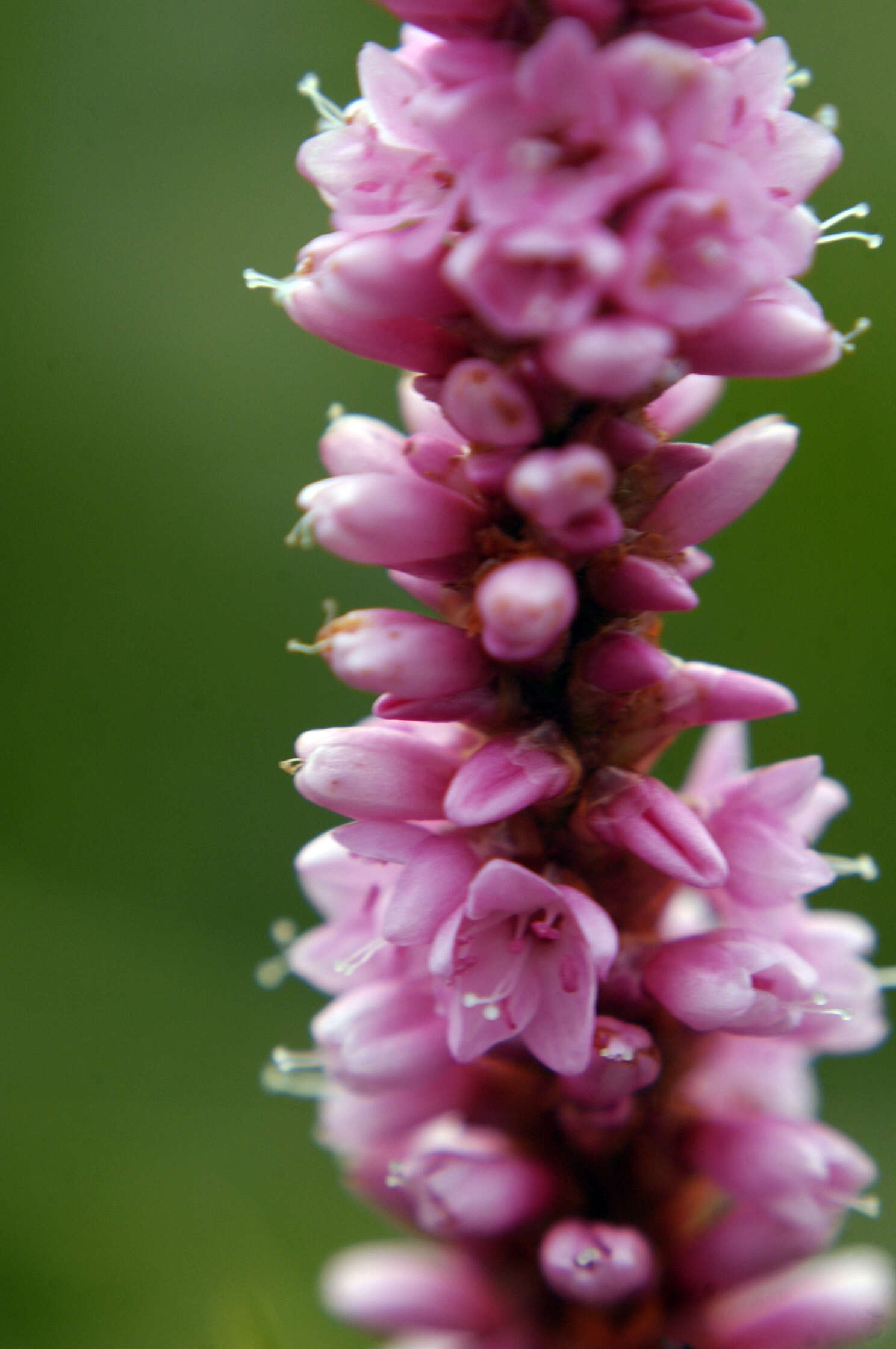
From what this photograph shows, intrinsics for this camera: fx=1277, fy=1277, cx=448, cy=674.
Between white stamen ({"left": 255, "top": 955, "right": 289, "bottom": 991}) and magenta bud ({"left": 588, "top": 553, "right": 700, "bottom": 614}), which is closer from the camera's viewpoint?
magenta bud ({"left": 588, "top": 553, "right": 700, "bottom": 614})

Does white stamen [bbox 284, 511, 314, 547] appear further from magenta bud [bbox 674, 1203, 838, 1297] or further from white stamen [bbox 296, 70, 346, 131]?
magenta bud [bbox 674, 1203, 838, 1297]

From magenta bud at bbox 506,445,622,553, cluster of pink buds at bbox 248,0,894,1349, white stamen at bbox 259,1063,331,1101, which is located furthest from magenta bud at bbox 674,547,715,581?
white stamen at bbox 259,1063,331,1101

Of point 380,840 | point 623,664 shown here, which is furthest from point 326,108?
point 380,840

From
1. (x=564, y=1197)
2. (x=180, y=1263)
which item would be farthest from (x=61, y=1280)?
(x=564, y=1197)

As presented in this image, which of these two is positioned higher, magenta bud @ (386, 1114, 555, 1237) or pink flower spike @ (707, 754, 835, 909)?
pink flower spike @ (707, 754, 835, 909)

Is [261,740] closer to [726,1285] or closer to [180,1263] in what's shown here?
[180,1263]

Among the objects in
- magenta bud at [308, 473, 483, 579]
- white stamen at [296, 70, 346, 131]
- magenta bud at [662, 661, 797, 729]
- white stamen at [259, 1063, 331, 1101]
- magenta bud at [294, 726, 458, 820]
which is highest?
white stamen at [296, 70, 346, 131]

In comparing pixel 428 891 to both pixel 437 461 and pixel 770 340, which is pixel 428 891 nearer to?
pixel 437 461

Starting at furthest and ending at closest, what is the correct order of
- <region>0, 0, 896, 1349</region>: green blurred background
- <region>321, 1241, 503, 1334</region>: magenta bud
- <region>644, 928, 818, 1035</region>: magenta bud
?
<region>0, 0, 896, 1349</region>: green blurred background, <region>321, 1241, 503, 1334</region>: magenta bud, <region>644, 928, 818, 1035</region>: magenta bud
